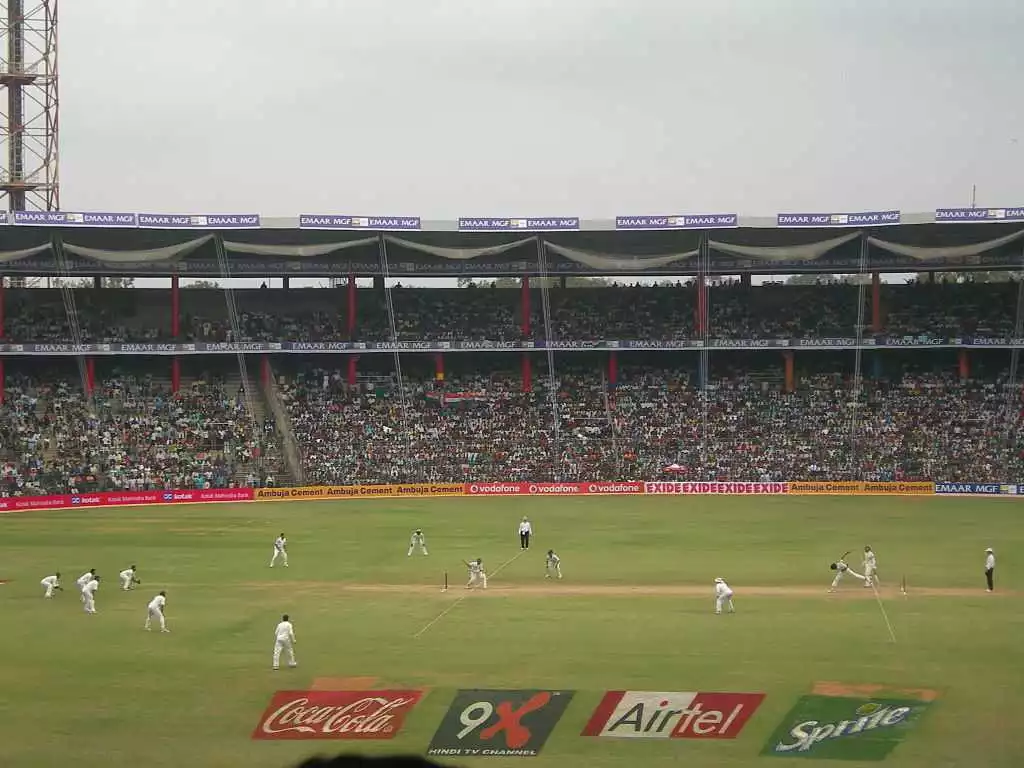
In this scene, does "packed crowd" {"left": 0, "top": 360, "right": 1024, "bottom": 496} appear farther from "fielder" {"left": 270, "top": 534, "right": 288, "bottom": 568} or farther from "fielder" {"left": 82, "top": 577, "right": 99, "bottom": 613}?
"fielder" {"left": 82, "top": 577, "right": 99, "bottom": 613}

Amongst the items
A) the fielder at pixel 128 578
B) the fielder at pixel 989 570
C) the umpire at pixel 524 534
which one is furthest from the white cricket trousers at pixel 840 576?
the fielder at pixel 128 578

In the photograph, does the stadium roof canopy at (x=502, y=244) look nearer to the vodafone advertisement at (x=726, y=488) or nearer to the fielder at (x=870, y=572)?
the vodafone advertisement at (x=726, y=488)

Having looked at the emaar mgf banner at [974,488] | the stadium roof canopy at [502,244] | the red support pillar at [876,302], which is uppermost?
the stadium roof canopy at [502,244]

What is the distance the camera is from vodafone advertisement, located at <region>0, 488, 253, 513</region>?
65000mm

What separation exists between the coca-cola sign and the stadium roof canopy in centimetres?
5455

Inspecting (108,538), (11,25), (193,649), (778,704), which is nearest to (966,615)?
(778,704)

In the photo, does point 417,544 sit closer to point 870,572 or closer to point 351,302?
point 870,572

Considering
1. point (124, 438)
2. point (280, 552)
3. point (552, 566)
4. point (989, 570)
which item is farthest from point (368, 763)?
point (124, 438)

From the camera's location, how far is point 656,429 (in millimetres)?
76125

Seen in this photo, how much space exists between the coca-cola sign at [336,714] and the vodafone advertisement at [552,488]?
44991mm

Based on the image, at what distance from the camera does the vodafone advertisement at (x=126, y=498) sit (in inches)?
2559

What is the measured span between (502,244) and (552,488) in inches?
716

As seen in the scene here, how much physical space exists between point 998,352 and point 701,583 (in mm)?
48352

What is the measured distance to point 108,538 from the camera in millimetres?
52875
